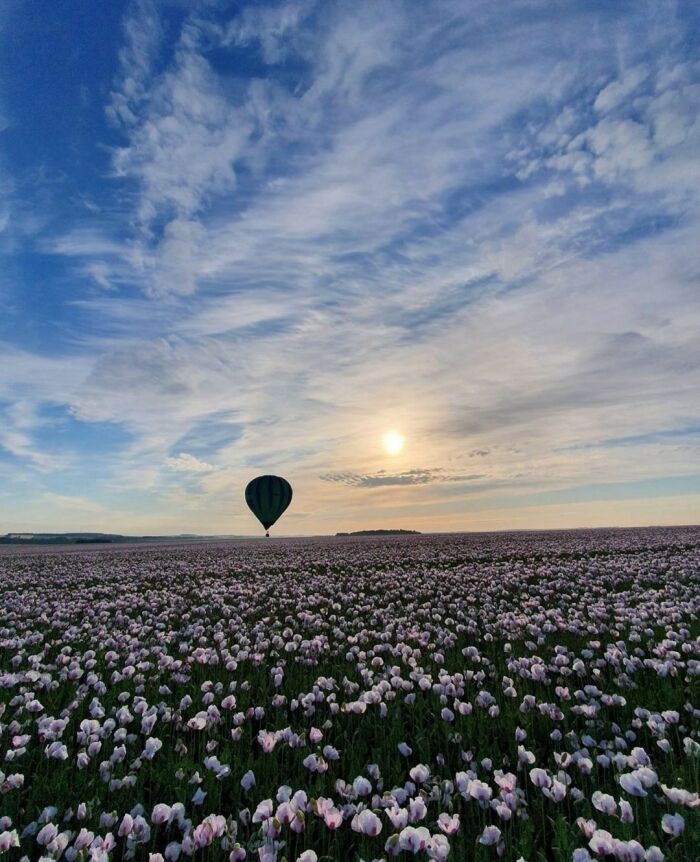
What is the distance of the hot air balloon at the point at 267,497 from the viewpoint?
4522cm

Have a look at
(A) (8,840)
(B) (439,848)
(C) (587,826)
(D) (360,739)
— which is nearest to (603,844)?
(C) (587,826)

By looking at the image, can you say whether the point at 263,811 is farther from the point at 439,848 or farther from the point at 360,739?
the point at 360,739

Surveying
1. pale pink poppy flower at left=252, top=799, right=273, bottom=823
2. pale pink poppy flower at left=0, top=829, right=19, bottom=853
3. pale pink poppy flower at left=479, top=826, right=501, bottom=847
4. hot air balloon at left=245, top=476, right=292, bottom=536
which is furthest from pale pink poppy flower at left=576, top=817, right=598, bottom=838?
hot air balloon at left=245, top=476, right=292, bottom=536

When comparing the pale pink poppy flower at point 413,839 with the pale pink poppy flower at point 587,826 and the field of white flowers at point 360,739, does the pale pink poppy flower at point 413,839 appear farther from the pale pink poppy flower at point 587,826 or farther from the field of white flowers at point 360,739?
the pale pink poppy flower at point 587,826

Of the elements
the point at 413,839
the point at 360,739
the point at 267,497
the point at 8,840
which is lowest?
the point at 360,739

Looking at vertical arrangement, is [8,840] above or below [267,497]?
below

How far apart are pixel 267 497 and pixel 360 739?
4134 centimetres

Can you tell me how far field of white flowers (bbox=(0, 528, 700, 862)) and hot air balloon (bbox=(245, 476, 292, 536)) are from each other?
3436 centimetres

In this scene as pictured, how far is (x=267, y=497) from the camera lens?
45.3 meters

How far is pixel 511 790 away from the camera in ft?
10.8

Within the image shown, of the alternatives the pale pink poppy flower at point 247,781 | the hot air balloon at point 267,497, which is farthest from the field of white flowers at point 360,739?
the hot air balloon at point 267,497

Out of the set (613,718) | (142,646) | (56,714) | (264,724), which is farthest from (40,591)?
(613,718)

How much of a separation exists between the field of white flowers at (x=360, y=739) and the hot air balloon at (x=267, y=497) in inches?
1353

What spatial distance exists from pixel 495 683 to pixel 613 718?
1327 mm
